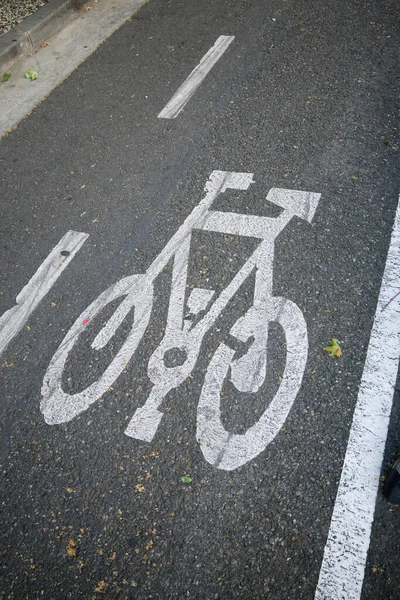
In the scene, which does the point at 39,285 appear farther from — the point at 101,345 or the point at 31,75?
the point at 31,75

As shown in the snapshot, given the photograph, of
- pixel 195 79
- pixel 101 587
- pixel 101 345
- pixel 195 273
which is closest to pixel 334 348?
pixel 195 273

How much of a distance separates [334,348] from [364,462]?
0.74 metres

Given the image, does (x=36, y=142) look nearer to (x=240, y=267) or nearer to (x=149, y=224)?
(x=149, y=224)

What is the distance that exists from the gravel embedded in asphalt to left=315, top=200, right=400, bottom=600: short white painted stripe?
606cm

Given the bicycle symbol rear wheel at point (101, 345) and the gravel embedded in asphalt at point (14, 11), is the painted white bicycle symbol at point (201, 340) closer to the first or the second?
the bicycle symbol rear wheel at point (101, 345)

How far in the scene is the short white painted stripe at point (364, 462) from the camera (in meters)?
2.69

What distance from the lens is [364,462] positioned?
305 centimetres

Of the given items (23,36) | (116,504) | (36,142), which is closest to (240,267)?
(116,504)

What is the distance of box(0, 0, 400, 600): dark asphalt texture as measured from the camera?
285 centimetres

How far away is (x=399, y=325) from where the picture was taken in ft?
12.0

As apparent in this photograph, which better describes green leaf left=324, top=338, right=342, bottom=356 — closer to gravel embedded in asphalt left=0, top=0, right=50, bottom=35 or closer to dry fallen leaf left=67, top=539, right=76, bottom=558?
dry fallen leaf left=67, top=539, right=76, bottom=558

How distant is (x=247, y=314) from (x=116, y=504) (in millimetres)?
1439

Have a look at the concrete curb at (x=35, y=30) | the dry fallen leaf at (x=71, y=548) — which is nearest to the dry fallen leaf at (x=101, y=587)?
the dry fallen leaf at (x=71, y=548)

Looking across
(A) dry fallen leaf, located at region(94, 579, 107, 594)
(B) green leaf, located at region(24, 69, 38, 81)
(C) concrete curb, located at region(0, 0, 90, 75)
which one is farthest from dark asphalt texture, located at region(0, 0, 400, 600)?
(C) concrete curb, located at region(0, 0, 90, 75)
